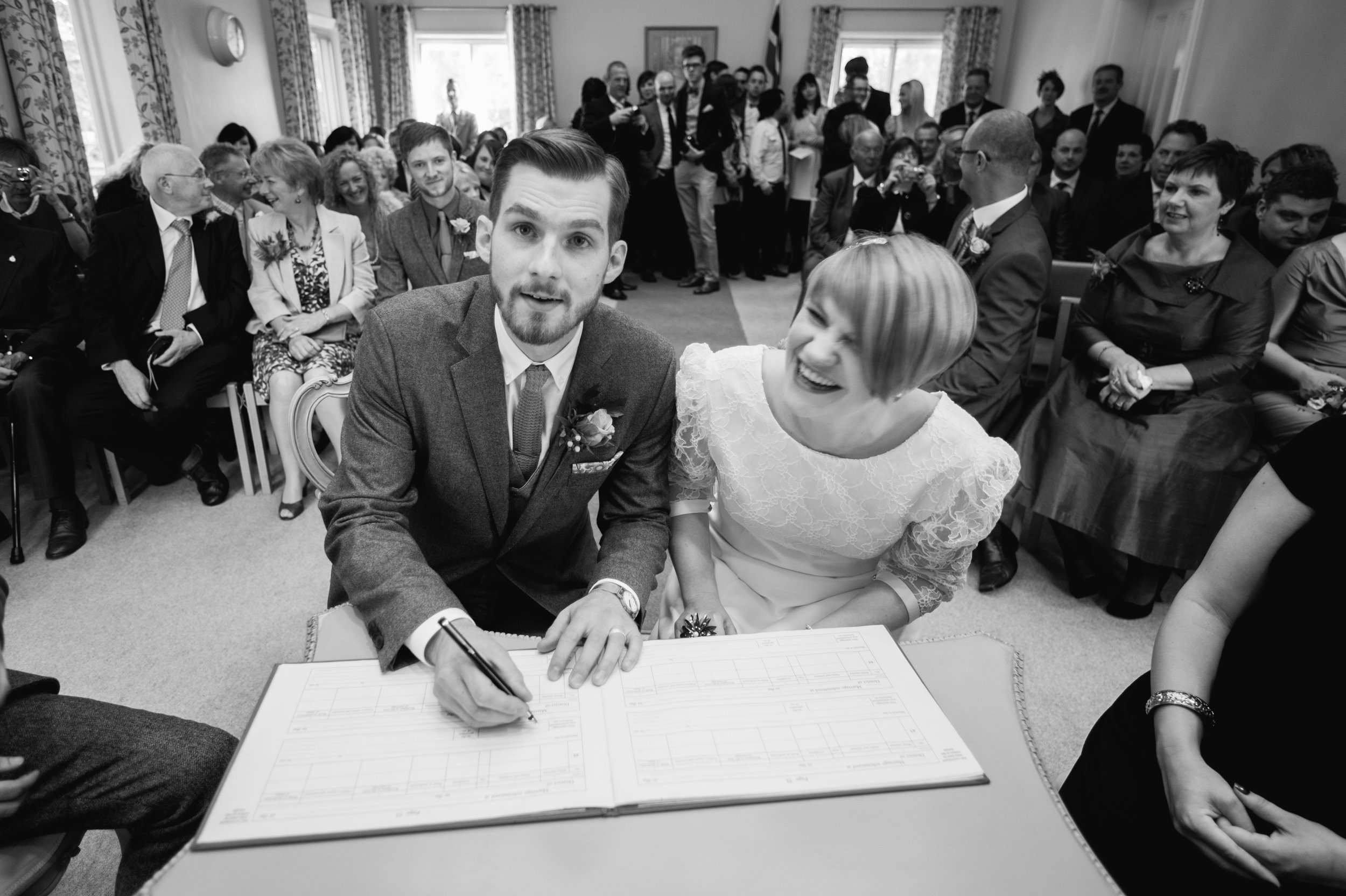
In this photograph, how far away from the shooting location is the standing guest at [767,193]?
7602mm

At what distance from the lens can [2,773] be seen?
1007mm

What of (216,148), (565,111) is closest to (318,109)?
(565,111)

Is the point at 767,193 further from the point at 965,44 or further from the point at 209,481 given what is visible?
the point at 209,481

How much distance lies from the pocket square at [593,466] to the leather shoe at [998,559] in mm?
1844

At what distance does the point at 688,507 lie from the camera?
4.84 feet

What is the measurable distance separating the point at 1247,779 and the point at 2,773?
67.6 inches

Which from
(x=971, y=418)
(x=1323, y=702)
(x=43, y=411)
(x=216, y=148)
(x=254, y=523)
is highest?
(x=216, y=148)

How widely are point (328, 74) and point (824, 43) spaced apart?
6.64 metres

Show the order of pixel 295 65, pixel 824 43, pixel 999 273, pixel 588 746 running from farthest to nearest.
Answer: pixel 824 43, pixel 295 65, pixel 999 273, pixel 588 746

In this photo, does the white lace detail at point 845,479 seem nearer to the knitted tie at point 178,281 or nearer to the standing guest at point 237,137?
the knitted tie at point 178,281

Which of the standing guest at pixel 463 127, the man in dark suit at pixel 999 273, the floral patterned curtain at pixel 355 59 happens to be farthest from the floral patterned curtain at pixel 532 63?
the man in dark suit at pixel 999 273

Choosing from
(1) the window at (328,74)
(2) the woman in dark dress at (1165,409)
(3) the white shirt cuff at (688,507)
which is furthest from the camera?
(1) the window at (328,74)

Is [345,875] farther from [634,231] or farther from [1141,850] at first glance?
[634,231]

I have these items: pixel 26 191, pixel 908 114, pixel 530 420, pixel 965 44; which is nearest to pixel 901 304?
pixel 530 420
